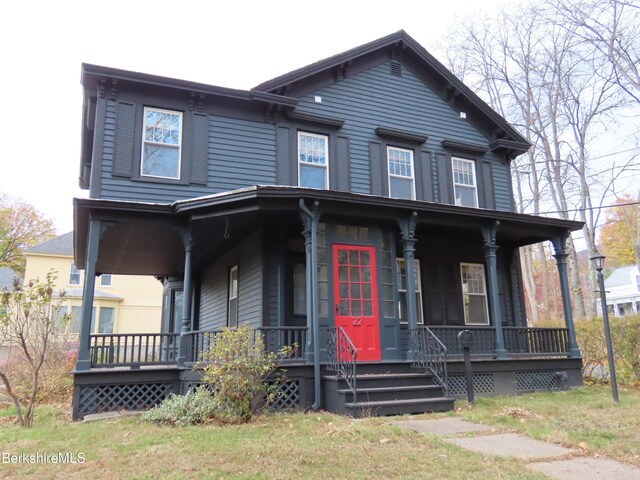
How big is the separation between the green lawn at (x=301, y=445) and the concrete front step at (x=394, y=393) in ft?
1.44

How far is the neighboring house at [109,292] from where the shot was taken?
26141 mm

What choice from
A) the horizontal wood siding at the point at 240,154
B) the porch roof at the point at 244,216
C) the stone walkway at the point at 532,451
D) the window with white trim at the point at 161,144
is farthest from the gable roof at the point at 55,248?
the stone walkway at the point at 532,451

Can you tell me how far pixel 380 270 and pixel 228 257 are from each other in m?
4.23

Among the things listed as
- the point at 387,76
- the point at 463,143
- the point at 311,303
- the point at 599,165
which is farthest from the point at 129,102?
the point at 599,165

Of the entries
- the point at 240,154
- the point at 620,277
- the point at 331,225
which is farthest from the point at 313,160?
the point at 620,277

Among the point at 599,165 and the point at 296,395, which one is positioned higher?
the point at 599,165

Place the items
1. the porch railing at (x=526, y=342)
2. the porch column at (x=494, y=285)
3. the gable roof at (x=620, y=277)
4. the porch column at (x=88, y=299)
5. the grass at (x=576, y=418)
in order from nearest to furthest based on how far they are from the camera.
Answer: the grass at (x=576, y=418)
the porch column at (x=88, y=299)
the porch column at (x=494, y=285)
the porch railing at (x=526, y=342)
the gable roof at (x=620, y=277)

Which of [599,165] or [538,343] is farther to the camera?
[599,165]

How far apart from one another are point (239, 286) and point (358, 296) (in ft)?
9.83

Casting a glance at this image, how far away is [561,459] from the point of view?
469 centimetres

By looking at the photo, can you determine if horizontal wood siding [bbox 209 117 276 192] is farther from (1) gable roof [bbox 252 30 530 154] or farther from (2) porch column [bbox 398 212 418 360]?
(2) porch column [bbox 398 212 418 360]

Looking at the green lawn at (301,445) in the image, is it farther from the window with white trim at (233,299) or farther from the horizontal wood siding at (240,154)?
the horizontal wood siding at (240,154)

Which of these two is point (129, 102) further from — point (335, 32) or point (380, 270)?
point (335, 32)

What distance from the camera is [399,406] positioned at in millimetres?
7180
